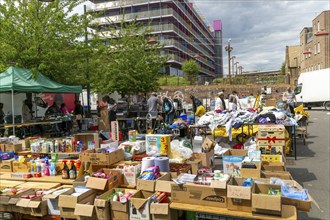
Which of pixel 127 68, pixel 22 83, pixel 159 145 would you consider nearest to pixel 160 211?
pixel 159 145

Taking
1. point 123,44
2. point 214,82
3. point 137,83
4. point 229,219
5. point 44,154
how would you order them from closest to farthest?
point 229,219, point 44,154, point 137,83, point 123,44, point 214,82

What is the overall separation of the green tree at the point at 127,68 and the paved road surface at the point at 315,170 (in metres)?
10.5

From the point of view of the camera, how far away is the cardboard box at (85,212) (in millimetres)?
3447

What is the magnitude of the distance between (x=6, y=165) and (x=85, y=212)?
2.95 metres

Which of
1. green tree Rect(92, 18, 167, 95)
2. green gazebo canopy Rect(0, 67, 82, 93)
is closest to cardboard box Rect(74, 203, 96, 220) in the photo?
green gazebo canopy Rect(0, 67, 82, 93)

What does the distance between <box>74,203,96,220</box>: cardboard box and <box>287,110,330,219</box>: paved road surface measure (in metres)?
3.03

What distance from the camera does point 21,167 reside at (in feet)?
17.8

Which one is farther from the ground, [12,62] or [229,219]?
[12,62]

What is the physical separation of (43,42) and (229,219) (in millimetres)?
12003

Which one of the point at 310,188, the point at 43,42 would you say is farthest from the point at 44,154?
the point at 43,42

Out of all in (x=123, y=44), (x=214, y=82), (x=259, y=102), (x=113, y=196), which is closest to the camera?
→ (x=113, y=196)

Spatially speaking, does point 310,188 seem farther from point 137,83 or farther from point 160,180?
point 137,83

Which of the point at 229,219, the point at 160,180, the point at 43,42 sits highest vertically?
the point at 43,42

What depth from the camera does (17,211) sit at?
4.02 m
